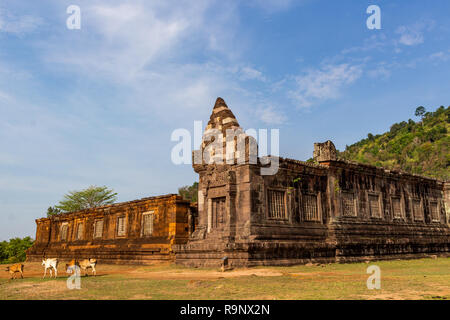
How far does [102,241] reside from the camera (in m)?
25.4

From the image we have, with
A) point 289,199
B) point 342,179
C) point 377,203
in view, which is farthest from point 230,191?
point 377,203

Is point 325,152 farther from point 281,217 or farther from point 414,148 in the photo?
point 414,148

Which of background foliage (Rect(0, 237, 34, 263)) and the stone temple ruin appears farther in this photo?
background foliage (Rect(0, 237, 34, 263))

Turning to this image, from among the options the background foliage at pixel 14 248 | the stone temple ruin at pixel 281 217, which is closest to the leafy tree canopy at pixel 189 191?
the background foliage at pixel 14 248

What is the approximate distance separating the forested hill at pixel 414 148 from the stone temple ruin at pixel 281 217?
37.3m

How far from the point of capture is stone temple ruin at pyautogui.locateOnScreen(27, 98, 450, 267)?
52.3 ft

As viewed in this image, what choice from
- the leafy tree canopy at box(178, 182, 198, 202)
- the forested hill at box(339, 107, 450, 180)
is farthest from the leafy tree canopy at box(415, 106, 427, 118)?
the leafy tree canopy at box(178, 182, 198, 202)

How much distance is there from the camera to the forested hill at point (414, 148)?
6562 cm

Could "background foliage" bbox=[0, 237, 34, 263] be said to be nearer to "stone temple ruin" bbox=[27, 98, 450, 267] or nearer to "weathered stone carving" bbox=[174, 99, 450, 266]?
"stone temple ruin" bbox=[27, 98, 450, 267]

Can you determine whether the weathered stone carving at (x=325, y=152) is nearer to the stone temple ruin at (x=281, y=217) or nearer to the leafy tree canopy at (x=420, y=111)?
the stone temple ruin at (x=281, y=217)

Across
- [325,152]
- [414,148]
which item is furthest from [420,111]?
[325,152]

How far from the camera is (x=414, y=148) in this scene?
2881 inches

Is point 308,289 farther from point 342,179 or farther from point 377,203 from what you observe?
point 377,203

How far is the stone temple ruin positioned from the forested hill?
3728 centimetres
